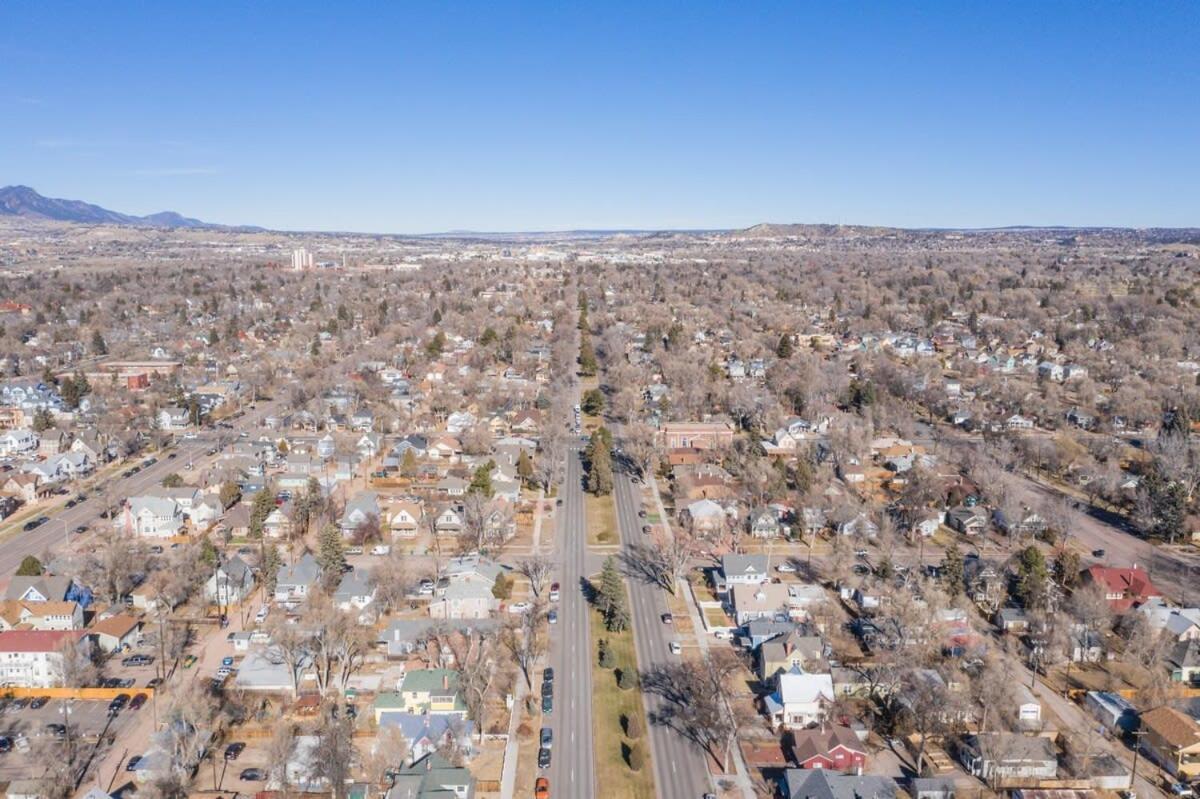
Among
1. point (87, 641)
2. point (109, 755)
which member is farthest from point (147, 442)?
point (109, 755)

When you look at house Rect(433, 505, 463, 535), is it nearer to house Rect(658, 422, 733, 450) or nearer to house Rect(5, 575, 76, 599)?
house Rect(5, 575, 76, 599)

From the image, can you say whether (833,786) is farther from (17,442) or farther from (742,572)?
(17,442)

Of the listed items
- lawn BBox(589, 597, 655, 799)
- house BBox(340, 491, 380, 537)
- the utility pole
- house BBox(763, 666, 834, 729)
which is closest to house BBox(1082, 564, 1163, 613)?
the utility pole

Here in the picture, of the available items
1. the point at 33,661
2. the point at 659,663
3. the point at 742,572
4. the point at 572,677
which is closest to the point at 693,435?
the point at 742,572

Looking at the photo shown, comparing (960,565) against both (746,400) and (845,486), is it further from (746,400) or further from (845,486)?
(746,400)

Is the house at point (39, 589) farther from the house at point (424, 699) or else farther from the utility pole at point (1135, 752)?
the utility pole at point (1135, 752)

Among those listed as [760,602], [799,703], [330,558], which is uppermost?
[330,558]
